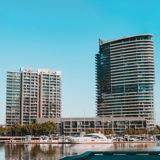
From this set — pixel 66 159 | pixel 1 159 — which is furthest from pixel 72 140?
pixel 66 159

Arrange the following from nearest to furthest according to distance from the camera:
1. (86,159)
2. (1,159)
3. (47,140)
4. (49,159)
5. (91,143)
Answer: (86,159) < (49,159) < (1,159) < (91,143) < (47,140)

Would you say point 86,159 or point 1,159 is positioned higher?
point 86,159

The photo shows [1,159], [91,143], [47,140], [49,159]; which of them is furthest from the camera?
[47,140]

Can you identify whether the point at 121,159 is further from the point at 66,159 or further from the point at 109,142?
the point at 109,142

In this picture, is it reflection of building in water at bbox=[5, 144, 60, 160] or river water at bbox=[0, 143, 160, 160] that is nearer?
reflection of building in water at bbox=[5, 144, 60, 160]

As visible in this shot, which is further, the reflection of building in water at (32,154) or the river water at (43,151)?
the river water at (43,151)

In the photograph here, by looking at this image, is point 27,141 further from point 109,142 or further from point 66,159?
point 66,159

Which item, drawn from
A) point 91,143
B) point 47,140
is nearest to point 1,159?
point 91,143

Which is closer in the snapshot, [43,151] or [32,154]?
[32,154]

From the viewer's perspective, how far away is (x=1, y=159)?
254ft

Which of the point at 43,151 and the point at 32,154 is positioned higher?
the point at 32,154

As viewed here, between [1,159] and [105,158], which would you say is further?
[1,159]

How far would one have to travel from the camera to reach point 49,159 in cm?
7238

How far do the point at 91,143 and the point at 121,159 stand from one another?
150 meters
